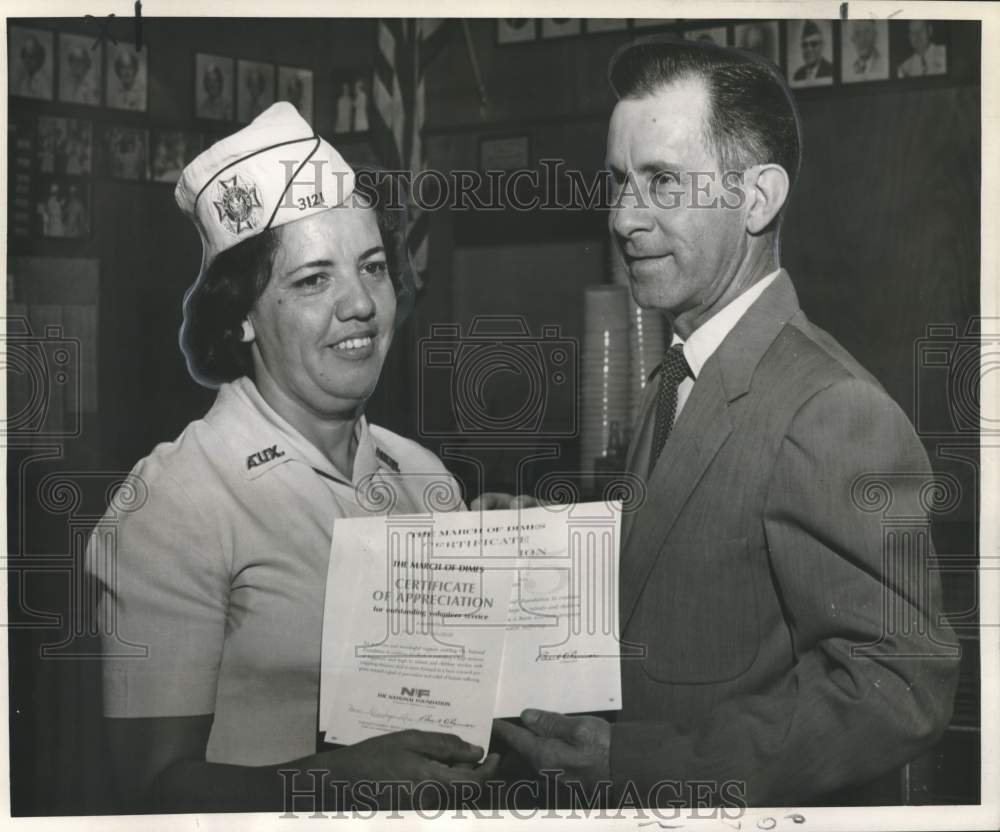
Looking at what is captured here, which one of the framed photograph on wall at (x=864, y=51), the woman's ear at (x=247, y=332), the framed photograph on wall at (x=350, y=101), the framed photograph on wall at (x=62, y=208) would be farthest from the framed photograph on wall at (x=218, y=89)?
the framed photograph on wall at (x=864, y=51)

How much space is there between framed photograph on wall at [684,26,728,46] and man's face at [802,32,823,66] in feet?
0.66

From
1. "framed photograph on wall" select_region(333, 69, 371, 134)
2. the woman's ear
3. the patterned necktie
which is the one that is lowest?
the patterned necktie

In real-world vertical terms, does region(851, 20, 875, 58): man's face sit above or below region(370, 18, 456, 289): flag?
above

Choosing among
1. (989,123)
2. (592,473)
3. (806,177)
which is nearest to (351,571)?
(592,473)

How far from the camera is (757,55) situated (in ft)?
9.14

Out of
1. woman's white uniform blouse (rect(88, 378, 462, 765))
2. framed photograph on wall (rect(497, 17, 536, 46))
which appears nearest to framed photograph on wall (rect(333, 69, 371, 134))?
framed photograph on wall (rect(497, 17, 536, 46))

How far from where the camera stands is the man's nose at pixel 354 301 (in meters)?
2.77

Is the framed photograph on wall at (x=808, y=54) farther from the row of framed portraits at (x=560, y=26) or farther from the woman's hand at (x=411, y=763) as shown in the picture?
the woman's hand at (x=411, y=763)

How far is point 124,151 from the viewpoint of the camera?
9.14 feet

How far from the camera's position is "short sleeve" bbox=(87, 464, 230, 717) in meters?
2.74

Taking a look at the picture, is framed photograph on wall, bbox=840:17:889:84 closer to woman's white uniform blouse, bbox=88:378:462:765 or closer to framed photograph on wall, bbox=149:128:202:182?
woman's white uniform blouse, bbox=88:378:462:765

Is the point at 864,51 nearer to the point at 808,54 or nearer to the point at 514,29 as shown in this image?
the point at 808,54

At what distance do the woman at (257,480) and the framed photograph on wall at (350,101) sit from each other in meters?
0.08

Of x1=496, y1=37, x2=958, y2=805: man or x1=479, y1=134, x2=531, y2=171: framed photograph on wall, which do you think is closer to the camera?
x1=496, y1=37, x2=958, y2=805: man
